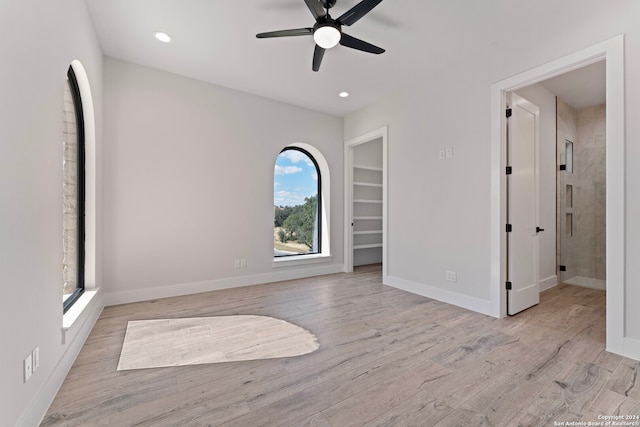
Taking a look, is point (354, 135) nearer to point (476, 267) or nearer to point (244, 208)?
point (244, 208)

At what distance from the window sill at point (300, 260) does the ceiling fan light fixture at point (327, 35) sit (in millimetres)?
3227

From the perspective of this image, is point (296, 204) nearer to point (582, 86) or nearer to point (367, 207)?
point (367, 207)

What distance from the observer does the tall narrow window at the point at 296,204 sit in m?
4.88

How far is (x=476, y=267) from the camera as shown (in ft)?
10.5

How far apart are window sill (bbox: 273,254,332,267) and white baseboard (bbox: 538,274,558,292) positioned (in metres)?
3.23

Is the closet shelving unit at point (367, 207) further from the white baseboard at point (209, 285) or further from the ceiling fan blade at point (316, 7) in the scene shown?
the ceiling fan blade at point (316, 7)

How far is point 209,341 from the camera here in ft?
8.00

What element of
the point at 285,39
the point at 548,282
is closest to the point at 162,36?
the point at 285,39

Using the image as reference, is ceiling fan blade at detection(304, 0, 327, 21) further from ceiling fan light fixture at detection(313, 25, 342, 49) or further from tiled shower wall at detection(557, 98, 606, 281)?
tiled shower wall at detection(557, 98, 606, 281)

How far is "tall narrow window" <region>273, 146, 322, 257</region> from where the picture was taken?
488 cm

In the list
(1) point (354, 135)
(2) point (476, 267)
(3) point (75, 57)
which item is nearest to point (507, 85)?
(2) point (476, 267)

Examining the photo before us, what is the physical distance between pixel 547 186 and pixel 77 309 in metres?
5.83

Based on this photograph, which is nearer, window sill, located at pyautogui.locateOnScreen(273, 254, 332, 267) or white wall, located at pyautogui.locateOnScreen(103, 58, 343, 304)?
white wall, located at pyautogui.locateOnScreen(103, 58, 343, 304)

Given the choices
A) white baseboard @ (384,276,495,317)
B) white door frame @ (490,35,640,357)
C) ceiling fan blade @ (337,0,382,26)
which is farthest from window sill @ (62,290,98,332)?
white door frame @ (490,35,640,357)
